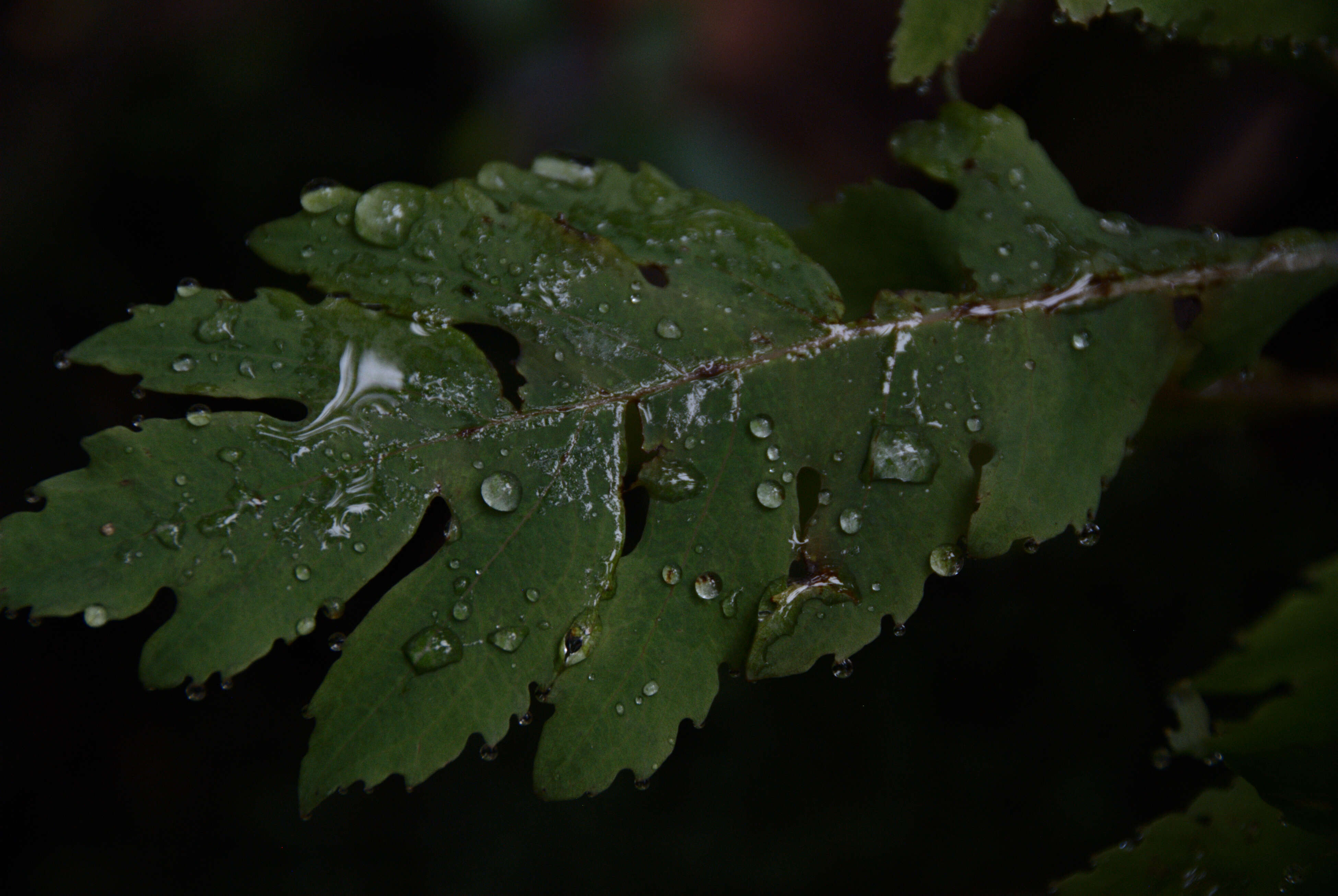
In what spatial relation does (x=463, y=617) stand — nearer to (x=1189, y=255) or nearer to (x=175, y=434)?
(x=175, y=434)

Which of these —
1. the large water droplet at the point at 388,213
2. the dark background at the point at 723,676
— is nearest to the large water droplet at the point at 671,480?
the large water droplet at the point at 388,213

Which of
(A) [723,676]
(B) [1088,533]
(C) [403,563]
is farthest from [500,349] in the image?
(B) [1088,533]

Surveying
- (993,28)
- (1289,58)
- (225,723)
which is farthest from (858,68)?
(225,723)

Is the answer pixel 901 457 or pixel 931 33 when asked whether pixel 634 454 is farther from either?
pixel 931 33

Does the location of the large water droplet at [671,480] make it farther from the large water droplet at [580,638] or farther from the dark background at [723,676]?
the dark background at [723,676]

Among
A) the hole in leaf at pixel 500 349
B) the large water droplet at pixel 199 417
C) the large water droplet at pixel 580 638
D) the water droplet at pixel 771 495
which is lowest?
the hole in leaf at pixel 500 349

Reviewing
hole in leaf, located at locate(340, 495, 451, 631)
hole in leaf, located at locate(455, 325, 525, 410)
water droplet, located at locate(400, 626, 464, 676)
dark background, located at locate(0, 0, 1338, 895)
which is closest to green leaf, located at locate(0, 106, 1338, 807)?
water droplet, located at locate(400, 626, 464, 676)

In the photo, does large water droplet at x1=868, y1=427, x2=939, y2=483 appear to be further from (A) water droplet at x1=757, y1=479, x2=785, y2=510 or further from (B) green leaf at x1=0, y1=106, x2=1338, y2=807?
(A) water droplet at x1=757, y1=479, x2=785, y2=510

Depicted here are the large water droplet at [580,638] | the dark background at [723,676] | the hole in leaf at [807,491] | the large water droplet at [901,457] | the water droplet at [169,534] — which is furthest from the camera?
the dark background at [723,676]
